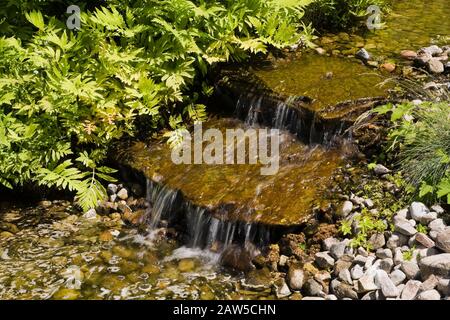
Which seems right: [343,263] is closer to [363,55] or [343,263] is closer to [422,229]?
[422,229]

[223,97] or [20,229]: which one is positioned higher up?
[223,97]

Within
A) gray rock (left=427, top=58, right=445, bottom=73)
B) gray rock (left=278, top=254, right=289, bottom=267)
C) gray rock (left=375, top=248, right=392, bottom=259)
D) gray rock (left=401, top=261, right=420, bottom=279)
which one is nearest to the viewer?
gray rock (left=401, top=261, right=420, bottom=279)

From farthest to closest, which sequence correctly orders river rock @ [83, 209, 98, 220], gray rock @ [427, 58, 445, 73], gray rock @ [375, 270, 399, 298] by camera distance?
gray rock @ [427, 58, 445, 73] < river rock @ [83, 209, 98, 220] < gray rock @ [375, 270, 399, 298]

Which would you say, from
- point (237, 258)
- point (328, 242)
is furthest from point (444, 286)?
point (237, 258)

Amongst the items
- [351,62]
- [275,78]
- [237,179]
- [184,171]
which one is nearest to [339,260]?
[237,179]

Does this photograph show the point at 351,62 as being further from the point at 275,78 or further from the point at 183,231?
the point at 183,231

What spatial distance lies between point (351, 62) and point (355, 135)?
60.8 inches

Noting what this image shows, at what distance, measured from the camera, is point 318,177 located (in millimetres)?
5637

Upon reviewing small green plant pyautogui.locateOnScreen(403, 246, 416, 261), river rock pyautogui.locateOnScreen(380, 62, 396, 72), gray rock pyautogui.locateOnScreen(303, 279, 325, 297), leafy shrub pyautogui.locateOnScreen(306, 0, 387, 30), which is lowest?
gray rock pyautogui.locateOnScreen(303, 279, 325, 297)

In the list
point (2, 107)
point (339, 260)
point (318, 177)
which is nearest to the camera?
point (339, 260)

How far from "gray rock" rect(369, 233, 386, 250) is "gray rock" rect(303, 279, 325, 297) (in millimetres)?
611

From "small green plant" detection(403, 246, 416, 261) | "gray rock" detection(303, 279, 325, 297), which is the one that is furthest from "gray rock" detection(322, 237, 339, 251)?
"small green plant" detection(403, 246, 416, 261)

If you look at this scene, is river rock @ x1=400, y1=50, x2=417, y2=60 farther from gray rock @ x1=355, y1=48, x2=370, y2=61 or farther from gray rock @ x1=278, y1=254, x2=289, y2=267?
gray rock @ x1=278, y1=254, x2=289, y2=267

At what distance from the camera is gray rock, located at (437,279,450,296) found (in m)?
4.11
